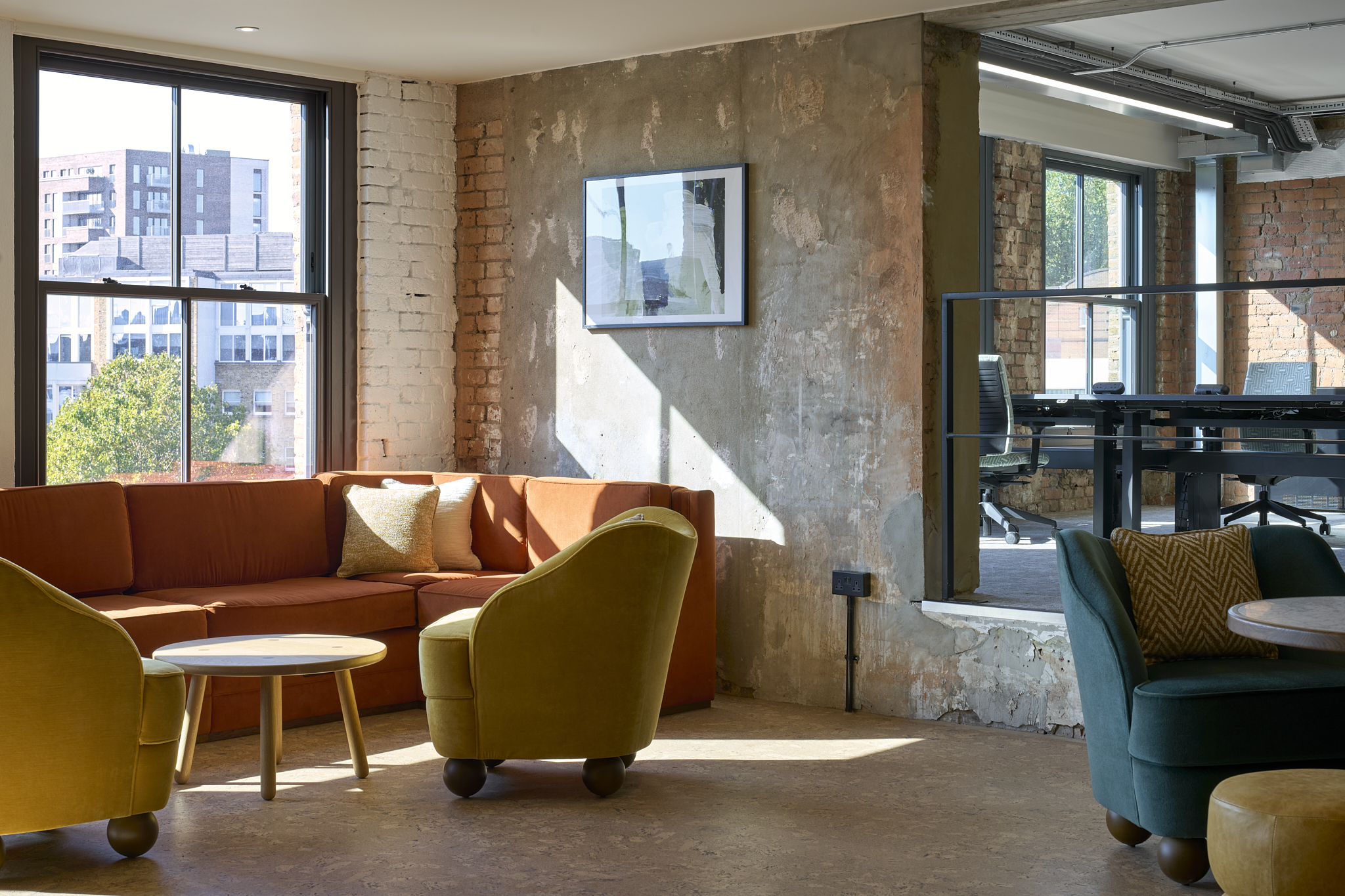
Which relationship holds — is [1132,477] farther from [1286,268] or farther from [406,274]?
[1286,268]

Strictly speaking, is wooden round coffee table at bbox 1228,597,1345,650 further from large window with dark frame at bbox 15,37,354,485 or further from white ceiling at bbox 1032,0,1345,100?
large window with dark frame at bbox 15,37,354,485

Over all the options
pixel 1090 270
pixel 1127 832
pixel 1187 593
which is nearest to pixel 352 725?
pixel 1127 832

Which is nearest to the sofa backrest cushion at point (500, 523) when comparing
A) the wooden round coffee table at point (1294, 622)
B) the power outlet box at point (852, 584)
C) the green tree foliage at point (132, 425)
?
the green tree foliage at point (132, 425)

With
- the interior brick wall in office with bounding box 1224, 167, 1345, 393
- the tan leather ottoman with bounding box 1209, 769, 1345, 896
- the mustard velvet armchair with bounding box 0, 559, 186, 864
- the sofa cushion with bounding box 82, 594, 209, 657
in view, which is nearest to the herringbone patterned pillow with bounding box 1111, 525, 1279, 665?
the tan leather ottoman with bounding box 1209, 769, 1345, 896

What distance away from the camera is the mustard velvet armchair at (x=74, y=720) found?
315 cm

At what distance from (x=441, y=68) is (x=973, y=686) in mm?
3562

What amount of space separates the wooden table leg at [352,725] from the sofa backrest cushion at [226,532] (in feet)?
4.14

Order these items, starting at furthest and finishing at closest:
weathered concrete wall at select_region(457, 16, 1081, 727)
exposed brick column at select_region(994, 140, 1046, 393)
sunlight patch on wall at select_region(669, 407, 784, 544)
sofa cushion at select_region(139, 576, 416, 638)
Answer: exposed brick column at select_region(994, 140, 1046, 393) < sunlight patch on wall at select_region(669, 407, 784, 544) < weathered concrete wall at select_region(457, 16, 1081, 727) < sofa cushion at select_region(139, 576, 416, 638)

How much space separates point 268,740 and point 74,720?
733 mm

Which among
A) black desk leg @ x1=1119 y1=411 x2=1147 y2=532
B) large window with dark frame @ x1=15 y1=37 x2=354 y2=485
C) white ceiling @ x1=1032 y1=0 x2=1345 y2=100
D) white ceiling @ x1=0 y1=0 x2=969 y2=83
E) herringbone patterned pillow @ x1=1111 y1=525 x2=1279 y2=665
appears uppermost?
white ceiling @ x1=1032 y1=0 x2=1345 y2=100

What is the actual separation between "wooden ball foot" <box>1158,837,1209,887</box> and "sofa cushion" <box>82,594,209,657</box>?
3015 millimetres

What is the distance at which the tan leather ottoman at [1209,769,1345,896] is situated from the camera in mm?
2496

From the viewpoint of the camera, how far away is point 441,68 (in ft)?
19.5

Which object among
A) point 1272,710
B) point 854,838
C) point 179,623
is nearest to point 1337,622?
point 1272,710
